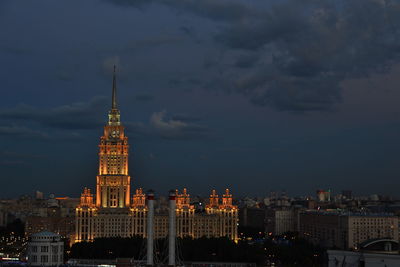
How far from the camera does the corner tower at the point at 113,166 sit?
390ft

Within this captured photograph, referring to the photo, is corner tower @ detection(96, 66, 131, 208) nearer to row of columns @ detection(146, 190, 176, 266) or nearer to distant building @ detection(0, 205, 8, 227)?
row of columns @ detection(146, 190, 176, 266)

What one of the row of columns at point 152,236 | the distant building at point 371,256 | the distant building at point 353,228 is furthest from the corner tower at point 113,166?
the distant building at point 371,256

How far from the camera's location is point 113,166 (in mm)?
121000

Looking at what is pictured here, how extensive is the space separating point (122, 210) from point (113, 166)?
7.40 metres

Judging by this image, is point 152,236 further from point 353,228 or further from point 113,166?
point 353,228

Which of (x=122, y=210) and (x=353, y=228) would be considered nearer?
(x=122, y=210)

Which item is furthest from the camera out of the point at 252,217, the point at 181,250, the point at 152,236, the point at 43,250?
the point at 252,217

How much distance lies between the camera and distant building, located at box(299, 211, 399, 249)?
119 metres

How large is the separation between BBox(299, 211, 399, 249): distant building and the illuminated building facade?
627 inches

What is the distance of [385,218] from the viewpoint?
403 ft

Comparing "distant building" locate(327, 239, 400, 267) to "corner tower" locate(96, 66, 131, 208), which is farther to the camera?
"corner tower" locate(96, 66, 131, 208)

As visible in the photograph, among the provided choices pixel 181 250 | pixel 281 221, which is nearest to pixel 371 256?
pixel 181 250

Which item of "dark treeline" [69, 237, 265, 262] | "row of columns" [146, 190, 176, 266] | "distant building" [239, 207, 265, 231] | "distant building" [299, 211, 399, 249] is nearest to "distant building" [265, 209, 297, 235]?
"distant building" [239, 207, 265, 231]

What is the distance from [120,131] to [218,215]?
19.5 metres
